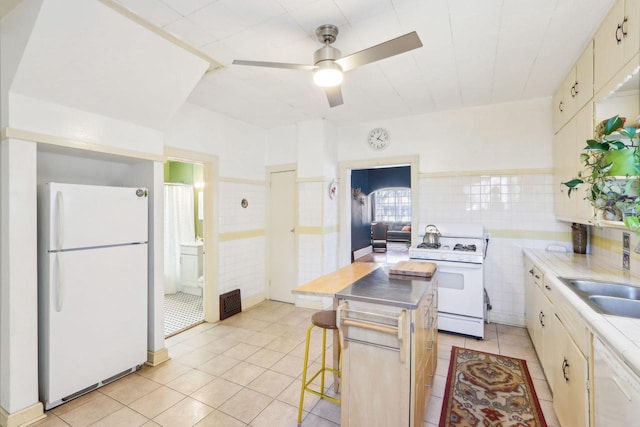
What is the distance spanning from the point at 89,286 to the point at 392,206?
10.6 metres

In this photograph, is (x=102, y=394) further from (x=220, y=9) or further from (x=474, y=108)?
(x=474, y=108)

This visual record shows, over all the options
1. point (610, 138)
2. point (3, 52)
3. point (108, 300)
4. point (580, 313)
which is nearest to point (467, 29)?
point (610, 138)

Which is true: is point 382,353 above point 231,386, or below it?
above

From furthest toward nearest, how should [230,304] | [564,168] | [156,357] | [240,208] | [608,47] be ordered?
[240,208] → [230,304] → [564,168] → [156,357] → [608,47]

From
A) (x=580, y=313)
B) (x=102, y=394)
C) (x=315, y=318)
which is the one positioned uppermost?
(x=580, y=313)

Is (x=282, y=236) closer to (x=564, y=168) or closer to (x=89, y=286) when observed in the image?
(x=89, y=286)

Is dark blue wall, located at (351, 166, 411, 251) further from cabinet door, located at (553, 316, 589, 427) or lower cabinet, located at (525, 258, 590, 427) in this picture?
cabinet door, located at (553, 316, 589, 427)

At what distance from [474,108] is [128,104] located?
3845 mm

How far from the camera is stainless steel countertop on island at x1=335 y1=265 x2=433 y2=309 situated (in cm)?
161

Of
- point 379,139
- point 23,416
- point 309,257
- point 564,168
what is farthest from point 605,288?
point 23,416

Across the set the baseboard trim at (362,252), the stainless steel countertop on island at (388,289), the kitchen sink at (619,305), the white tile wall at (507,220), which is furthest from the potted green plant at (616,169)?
the baseboard trim at (362,252)

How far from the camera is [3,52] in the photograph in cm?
198

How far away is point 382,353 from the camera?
163cm

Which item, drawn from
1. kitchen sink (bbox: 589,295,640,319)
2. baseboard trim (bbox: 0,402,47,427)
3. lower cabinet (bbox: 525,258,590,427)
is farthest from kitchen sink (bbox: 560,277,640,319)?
baseboard trim (bbox: 0,402,47,427)
